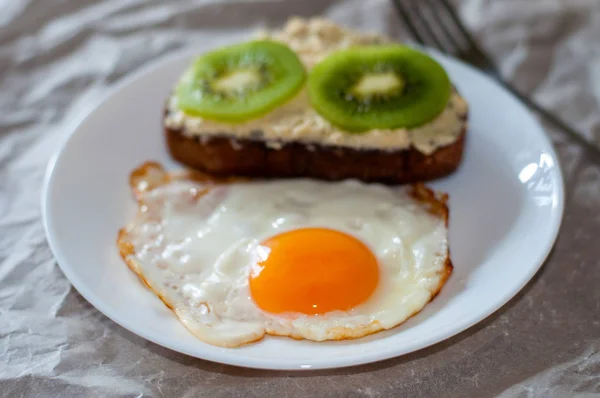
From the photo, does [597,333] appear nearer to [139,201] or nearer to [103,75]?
[139,201]

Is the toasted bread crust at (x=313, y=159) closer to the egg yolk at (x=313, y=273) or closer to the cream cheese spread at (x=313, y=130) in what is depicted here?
the cream cheese spread at (x=313, y=130)

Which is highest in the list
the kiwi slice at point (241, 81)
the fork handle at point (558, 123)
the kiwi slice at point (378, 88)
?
the kiwi slice at point (241, 81)

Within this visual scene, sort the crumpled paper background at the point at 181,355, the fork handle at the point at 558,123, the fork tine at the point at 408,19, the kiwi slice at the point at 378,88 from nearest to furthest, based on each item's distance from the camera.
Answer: the crumpled paper background at the point at 181,355 < the kiwi slice at the point at 378,88 < the fork handle at the point at 558,123 < the fork tine at the point at 408,19

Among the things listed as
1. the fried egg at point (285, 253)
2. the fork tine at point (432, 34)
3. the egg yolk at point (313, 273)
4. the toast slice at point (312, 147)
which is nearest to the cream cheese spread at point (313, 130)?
the toast slice at point (312, 147)

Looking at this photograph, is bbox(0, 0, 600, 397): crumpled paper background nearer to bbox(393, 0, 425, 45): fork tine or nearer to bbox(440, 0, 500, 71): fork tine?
bbox(440, 0, 500, 71): fork tine

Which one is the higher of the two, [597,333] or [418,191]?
[418,191]

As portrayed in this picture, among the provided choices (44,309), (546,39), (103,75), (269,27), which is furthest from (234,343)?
(546,39)

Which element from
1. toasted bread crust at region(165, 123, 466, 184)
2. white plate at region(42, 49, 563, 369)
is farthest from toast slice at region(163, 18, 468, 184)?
white plate at region(42, 49, 563, 369)
